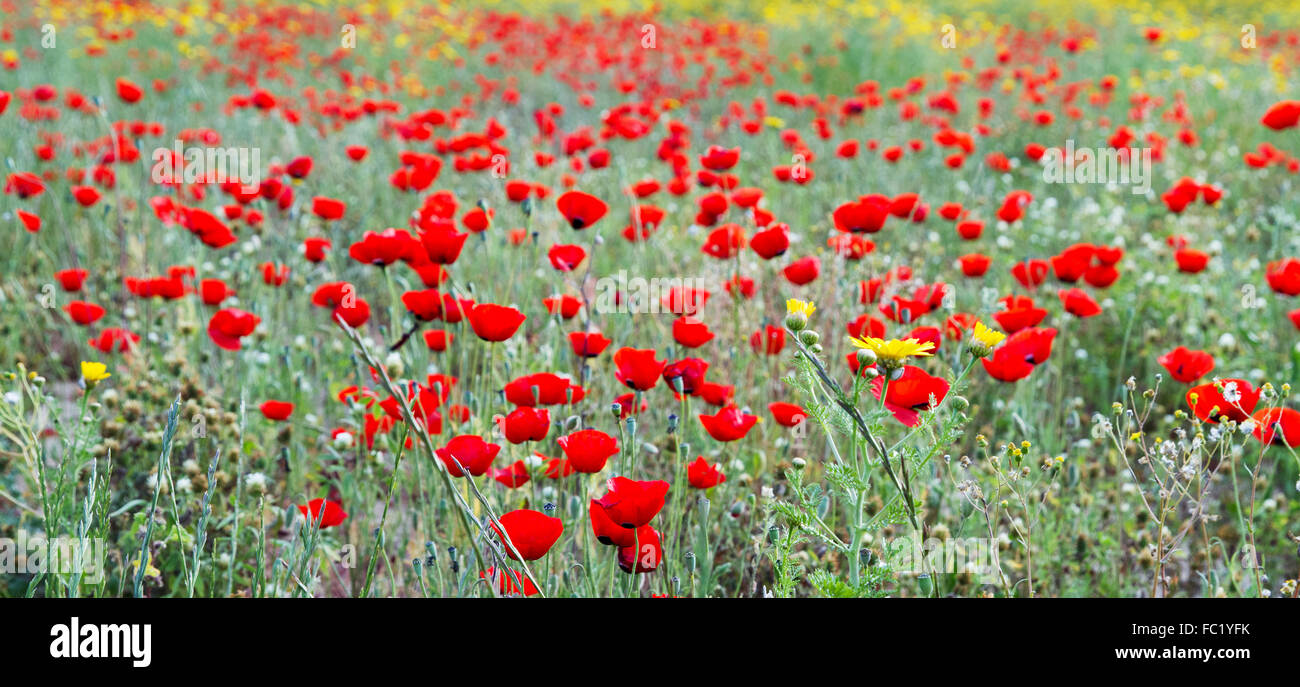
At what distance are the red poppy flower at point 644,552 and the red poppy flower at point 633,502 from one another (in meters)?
0.07

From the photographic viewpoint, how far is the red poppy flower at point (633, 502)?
134 centimetres

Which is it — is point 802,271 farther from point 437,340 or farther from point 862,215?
point 437,340

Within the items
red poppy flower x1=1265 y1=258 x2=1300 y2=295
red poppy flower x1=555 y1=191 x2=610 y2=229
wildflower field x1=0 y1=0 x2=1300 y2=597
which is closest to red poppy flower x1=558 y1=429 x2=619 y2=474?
wildflower field x1=0 y1=0 x2=1300 y2=597

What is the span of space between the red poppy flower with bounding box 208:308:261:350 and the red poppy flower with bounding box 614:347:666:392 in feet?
3.45

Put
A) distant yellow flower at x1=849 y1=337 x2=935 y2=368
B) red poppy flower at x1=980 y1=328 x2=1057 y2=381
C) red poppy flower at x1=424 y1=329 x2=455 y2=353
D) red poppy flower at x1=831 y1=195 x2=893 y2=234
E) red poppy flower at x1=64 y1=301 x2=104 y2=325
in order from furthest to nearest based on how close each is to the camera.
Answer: red poppy flower at x1=64 y1=301 x2=104 y2=325 → red poppy flower at x1=831 y1=195 x2=893 y2=234 → red poppy flower at x1=424 y1=329 x2=455 y2=353 → red poppy flower at x1=980 y1=328 x2=1057 y2=381 → distant yellow flower at x1=849 y1=337 x2=935 y2=368

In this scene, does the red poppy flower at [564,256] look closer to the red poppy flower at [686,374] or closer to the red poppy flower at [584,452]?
the red poppy flower at [686,374]

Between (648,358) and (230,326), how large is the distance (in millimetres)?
1145

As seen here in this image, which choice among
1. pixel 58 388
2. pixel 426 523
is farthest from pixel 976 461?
pixel 58 388

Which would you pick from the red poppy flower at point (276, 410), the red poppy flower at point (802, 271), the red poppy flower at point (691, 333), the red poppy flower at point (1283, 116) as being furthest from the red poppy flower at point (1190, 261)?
the red poppy flower at point (276, 410)

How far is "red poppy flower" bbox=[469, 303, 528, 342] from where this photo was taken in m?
1.85

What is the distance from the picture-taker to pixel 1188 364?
210cm

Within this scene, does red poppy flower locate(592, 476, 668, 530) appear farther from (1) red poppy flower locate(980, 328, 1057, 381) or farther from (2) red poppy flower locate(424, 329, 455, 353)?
(2) red poppy flower locate(424, 329, 455, 353)
